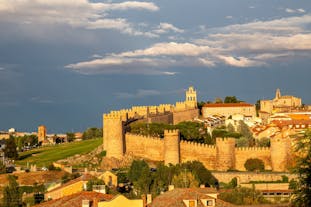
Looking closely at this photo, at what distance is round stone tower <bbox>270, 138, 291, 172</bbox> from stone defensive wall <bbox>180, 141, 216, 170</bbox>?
524 cm

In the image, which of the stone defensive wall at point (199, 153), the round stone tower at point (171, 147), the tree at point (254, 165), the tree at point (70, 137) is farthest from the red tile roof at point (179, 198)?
the tree at point (70, 137)

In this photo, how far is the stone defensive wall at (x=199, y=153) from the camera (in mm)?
59375

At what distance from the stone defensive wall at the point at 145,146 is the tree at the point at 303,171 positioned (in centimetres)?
4315

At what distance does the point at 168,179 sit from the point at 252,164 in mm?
10546

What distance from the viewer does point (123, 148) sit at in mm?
64188

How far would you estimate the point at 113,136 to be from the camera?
6412cm

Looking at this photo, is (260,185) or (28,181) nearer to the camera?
(260,185)

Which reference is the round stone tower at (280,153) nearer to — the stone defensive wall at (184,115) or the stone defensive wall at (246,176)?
the stone defensive wall at (246,176)

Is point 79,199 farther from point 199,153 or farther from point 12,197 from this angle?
point 199,153

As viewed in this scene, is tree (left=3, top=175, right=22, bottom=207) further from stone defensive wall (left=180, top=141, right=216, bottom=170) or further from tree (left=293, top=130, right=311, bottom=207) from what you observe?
tree (left=293, top=130, right=311, bottom=207)

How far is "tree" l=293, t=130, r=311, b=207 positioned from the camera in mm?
18828

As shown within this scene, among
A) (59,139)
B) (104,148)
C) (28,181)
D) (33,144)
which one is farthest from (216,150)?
(59,139)

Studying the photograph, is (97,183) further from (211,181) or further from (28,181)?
(28,181)

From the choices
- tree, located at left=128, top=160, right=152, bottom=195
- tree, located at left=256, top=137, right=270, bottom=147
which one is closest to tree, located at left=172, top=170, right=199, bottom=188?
tree, located at left=128, top=160, right=152, bottom=195
